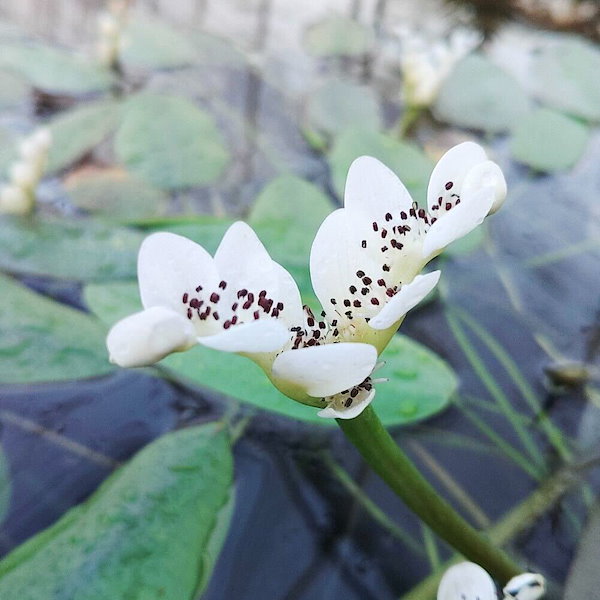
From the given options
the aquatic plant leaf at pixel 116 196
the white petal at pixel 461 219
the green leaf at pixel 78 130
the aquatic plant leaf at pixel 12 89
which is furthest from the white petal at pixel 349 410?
the aquatic plant leaf at pixel 12 89

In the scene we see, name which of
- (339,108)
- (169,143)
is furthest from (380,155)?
(169,143)

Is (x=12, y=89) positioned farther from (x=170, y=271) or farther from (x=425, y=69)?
(x=170, y=271)

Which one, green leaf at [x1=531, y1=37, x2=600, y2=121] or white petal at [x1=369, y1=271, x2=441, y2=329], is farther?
green leaf at [x1=531, y1=37, x2=600, y2=121]

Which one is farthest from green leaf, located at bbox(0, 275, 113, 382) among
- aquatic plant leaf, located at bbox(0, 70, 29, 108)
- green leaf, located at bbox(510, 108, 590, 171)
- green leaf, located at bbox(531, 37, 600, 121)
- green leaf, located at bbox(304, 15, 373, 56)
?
green leaf, located at bbox(531, 37, 600, 121)

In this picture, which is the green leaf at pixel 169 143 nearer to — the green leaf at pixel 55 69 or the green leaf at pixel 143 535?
the green leaf at pixel 55 69

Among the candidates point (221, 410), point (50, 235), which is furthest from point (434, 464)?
point (50, 235)

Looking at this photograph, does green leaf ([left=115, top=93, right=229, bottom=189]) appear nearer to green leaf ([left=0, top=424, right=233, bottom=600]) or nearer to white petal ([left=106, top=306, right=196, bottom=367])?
green leaf ([left=0, top=424, right=233, bottom=600])
